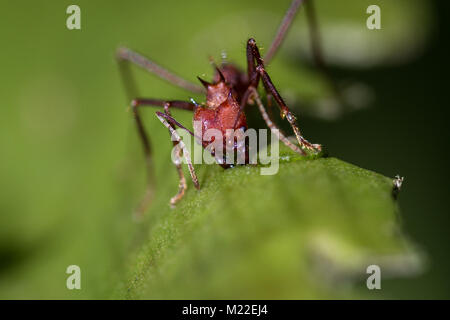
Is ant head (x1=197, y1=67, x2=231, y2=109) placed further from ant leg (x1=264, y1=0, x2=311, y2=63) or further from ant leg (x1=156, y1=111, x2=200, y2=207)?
ant leg (x1=264, y1=0, x2=311, y2=63)

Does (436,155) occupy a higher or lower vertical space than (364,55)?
lower

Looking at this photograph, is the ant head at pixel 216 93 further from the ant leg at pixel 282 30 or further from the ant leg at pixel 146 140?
the ant leg at pixel 282 30

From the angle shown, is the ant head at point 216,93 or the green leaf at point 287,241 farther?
the ant head at point 216,93

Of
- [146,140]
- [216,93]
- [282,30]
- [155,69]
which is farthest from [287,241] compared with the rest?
[155,69]

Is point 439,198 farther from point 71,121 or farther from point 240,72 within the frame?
point 71,121

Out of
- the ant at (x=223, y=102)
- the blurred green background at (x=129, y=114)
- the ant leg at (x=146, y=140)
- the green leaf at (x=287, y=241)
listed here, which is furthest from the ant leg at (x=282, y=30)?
the green leaf at (x=287, y=241)

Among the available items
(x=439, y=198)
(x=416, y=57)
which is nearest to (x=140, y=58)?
(x=416, y=57)

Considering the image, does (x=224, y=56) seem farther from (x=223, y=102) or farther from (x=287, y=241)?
(x=287, y=241)

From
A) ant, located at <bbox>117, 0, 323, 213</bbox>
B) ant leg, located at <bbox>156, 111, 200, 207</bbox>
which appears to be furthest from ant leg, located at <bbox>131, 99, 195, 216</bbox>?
ant leg, located at <bbox>156, 111, 200, 207</bbox>
